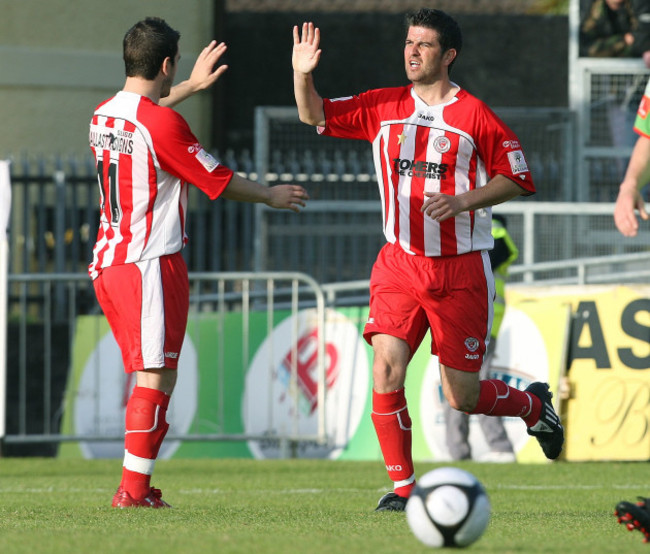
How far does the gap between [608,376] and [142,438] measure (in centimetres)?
535

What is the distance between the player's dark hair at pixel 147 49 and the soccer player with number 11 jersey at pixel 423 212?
0.62 metres

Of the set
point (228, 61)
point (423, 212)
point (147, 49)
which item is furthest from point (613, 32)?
point (147, 49)

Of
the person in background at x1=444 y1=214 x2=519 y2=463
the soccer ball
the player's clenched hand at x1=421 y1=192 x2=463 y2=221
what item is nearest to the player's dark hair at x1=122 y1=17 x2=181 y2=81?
the player's clenched hand at x1=421 y1=192 x2=463 y2=221

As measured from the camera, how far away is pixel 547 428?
7.06m

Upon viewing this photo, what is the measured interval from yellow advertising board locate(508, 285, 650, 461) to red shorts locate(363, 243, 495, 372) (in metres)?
4.30

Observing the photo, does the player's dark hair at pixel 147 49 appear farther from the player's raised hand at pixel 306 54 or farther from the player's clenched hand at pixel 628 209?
the player's clenched hand at pixel 628 209

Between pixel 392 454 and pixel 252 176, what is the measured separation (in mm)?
6978

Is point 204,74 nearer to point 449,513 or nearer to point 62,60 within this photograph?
point 449,513

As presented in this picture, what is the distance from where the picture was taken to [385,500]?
6.53 metres

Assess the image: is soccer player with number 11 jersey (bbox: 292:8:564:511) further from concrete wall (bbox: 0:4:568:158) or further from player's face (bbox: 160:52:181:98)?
concrete wall (bbox: 0:4:568:158)

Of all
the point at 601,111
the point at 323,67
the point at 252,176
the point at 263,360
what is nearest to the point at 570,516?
the point at 263,360

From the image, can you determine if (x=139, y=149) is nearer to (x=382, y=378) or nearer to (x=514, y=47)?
(x=382, y=378)

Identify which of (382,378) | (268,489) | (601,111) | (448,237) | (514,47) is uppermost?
(514,47)

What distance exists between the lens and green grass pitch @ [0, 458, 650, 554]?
15.9 ft
